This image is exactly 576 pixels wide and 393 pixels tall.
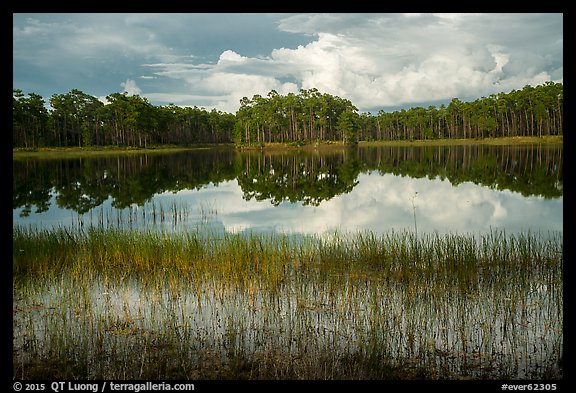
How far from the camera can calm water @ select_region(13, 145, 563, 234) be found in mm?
15773

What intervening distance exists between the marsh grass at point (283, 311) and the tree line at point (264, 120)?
64.2 metres

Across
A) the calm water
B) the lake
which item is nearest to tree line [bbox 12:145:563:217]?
the calm water

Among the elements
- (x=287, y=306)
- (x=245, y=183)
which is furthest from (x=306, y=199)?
(x=287, y=306)

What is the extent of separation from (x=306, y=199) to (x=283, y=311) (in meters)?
16.1

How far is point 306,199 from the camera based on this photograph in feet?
75.7

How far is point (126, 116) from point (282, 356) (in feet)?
259

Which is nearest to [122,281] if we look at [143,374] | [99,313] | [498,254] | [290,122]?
[99,313]

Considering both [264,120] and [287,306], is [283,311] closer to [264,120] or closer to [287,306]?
[287,306]

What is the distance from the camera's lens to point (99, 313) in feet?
22.8

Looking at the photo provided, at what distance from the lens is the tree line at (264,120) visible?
76.6 meters

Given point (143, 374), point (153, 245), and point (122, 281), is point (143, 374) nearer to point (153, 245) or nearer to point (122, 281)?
point (122, 281)

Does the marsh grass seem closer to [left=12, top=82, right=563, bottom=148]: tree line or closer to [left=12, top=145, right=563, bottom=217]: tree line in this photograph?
[left=12, top=145, right=563, bottom=217]: tree line

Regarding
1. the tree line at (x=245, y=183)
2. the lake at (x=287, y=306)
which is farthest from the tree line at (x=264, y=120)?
the lake at (x=287, y=306)
